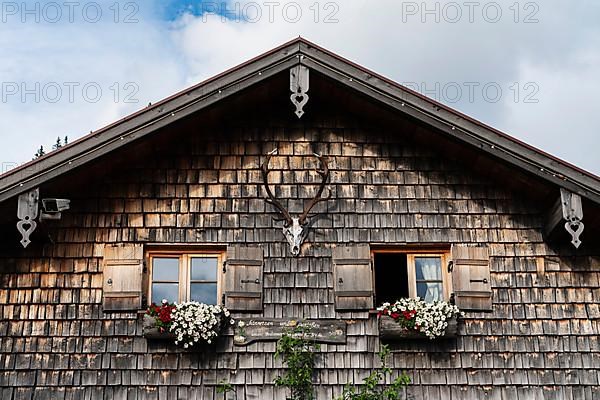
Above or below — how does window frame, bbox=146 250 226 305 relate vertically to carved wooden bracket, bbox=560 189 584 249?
below

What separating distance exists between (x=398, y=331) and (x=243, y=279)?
1823 mm

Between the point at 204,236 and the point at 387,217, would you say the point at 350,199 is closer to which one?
the point at 387,217

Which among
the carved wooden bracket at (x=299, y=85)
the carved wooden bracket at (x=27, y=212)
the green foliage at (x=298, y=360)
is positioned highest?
the carved wooden bracket at (x=299, y=85)

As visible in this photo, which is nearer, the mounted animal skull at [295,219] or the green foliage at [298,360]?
the green foliage at [298,360]

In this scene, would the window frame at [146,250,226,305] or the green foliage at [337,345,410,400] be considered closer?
the green foliage at [337,345,410,400]

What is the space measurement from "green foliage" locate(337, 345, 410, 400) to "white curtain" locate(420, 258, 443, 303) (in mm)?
953

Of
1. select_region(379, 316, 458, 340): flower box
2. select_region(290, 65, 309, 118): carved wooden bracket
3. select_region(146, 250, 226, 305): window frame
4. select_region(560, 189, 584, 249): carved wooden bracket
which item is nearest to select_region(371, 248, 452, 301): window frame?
select_region(379, 316, 458, 340): flower box

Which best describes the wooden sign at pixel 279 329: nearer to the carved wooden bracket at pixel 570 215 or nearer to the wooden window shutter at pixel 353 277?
the wooden window shutter at pixel 353 277

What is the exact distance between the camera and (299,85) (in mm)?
11430

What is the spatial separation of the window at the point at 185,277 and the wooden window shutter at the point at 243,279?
18 centimetres

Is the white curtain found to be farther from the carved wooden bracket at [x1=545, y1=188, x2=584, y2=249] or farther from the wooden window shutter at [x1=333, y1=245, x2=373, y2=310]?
the carved wooden bracket at [x1=545, y1=188, x2=584, y2=249]

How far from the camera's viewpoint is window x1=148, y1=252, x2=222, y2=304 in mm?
11289

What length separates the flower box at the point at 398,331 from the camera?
10.9m

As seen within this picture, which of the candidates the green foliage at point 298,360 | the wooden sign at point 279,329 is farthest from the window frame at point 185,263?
the green foliage at point 298,360
